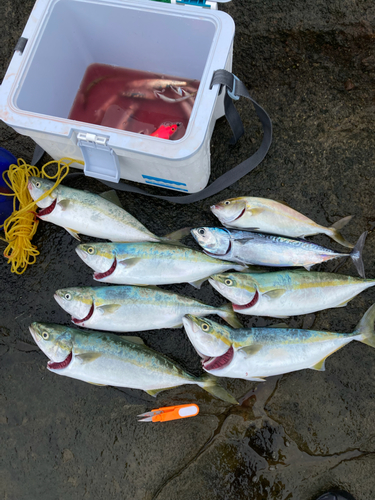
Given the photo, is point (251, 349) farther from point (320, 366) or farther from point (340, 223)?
point (340, 223)

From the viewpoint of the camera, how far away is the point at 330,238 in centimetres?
294

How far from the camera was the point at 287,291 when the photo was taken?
2697mm

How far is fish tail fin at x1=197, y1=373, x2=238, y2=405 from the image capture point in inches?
106

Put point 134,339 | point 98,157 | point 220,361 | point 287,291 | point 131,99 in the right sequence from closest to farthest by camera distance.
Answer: point 98,157 → point 220,361 → point 287,291 → point 134,339 → point 131,99

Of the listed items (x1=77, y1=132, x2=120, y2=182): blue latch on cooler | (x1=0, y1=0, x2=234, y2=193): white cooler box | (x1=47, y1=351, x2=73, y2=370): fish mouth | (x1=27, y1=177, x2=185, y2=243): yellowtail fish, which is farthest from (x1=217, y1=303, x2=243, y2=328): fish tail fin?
(x1=77, y1=132, x2=120, y2=182): blue latch on cooler

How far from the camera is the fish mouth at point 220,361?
2580 millimetres

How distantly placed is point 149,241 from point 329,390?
199 cm

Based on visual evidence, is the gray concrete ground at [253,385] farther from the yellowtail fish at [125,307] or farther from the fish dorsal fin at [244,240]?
the fish dorsal fin at [244,240]

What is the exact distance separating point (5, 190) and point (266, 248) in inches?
88.5

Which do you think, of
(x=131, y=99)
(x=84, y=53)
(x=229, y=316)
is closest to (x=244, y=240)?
(x=229, y=316)

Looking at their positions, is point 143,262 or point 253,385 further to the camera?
point 253,385

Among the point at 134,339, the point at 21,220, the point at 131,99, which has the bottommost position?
the point at 134,339

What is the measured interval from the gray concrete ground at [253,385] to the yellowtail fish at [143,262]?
298 millimetres

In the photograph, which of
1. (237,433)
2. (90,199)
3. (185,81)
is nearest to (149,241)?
(90,199)
